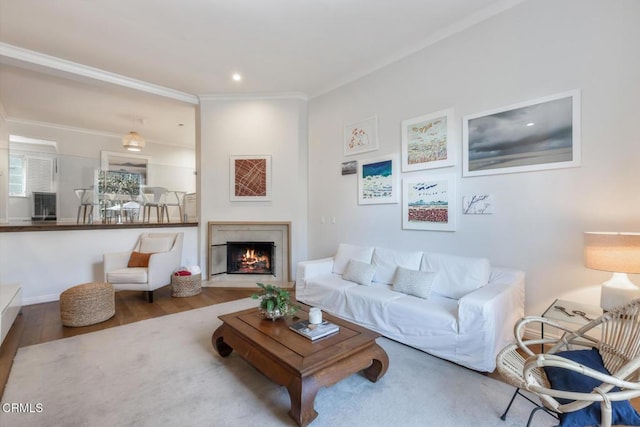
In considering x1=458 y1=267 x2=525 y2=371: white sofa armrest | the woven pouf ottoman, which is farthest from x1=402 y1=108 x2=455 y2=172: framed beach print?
the woven pouf ottoman

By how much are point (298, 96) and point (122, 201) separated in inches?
140

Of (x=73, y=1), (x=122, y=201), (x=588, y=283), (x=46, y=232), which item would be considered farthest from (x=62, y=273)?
(x=588, y=283)

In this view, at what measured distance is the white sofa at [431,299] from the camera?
2227 millimetres

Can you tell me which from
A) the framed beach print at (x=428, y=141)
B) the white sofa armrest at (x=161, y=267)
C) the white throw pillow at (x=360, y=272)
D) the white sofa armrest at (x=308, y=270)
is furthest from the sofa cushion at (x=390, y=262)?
the white sofa armrest at (x=161, y=267)

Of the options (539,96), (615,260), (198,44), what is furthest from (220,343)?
(539,96)

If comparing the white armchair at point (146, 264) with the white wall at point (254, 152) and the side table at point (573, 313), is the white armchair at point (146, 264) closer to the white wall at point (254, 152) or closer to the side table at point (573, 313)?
the white wall at point (254, 152)

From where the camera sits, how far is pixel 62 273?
4043 mm

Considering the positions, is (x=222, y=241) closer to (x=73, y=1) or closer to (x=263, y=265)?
(x=263, y=265)

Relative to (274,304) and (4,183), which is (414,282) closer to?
(274,304)

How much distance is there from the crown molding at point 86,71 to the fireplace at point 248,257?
2.70m

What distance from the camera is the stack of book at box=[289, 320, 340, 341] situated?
199 cm

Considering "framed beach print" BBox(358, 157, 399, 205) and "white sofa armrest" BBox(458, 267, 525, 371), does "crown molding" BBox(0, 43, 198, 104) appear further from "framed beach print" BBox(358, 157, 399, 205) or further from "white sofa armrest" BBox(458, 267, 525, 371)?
"white sofa armrest" BBox(458, 267, 525, 371)

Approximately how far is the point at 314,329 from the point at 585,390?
4.85ft

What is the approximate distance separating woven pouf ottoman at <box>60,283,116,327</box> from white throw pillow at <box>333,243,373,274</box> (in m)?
2.79
